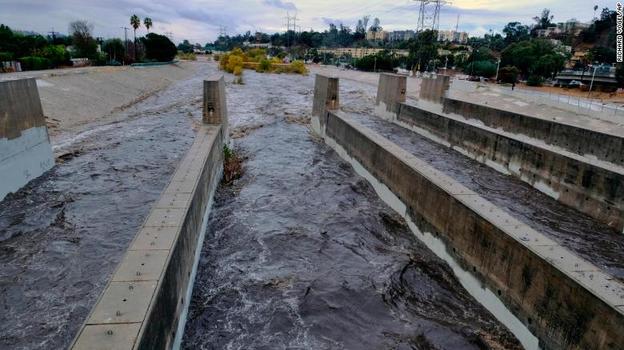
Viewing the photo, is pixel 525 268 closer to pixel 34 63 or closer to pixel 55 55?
pixel 34 63

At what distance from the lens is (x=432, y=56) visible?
8656 cm

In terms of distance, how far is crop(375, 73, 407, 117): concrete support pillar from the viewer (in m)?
33.8

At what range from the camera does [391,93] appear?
34656mm

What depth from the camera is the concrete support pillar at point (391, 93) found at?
33.8 meters

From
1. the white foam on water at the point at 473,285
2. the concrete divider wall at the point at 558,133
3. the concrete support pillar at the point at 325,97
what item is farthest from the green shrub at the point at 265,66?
the white foam on water at the point at 473,285

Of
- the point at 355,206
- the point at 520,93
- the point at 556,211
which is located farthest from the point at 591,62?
the point at 355,206

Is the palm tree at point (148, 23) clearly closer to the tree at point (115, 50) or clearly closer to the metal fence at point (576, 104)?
the tree at point (115, 50)

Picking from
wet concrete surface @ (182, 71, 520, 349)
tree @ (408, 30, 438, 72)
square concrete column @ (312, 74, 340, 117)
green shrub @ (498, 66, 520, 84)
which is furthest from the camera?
tree @ (408, 30, 438, 72)

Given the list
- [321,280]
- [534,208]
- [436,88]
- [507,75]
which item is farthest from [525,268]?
[507,75]

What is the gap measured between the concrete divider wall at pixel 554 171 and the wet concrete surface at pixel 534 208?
36 cm

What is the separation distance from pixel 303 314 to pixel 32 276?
23.9 ft

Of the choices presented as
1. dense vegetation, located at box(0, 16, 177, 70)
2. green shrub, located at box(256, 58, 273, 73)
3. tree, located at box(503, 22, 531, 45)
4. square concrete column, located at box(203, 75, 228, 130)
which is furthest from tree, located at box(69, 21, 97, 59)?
tree, located at box(503, 22, 531, 45)

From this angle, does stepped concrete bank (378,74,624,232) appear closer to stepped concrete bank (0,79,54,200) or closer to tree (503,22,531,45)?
stepped concrete bank (0,79,54,200)

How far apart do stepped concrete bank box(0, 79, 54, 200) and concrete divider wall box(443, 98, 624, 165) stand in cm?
2529
